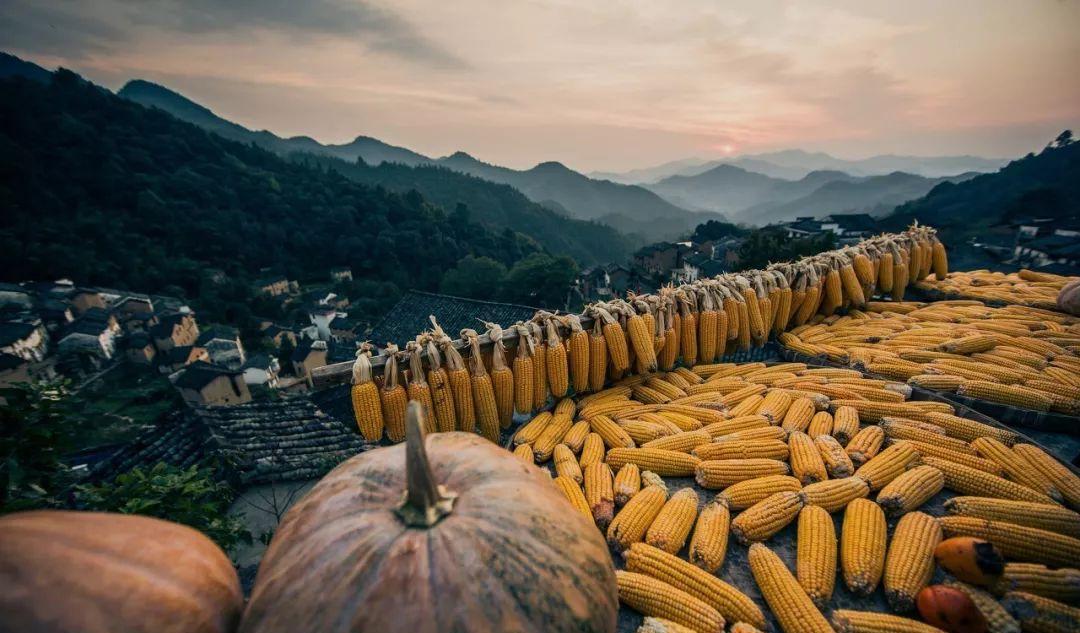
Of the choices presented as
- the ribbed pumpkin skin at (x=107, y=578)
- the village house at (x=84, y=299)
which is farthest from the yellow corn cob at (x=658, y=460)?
the village house at (x=84, y=299)

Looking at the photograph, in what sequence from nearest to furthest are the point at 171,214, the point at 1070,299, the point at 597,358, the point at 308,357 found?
1. the point at 597,358
2. the point at 1070,299
3. the point at 308,357
4. the point at 171,214

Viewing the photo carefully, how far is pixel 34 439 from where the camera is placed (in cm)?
319

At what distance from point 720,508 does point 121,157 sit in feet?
348

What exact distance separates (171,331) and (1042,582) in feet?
202

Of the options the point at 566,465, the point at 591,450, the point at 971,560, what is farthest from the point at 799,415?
the point at 566,465

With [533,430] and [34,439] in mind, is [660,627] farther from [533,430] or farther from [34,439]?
[34,439]

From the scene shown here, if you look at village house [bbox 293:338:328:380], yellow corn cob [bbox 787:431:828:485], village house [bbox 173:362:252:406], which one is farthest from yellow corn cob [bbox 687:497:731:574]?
village house [bbox 293:338:328:380]

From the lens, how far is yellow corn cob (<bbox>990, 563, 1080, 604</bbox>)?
89.9 inches

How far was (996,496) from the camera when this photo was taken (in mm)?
2963

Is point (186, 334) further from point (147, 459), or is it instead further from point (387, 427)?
point (387, 427)

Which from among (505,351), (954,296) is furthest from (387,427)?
(954,296)

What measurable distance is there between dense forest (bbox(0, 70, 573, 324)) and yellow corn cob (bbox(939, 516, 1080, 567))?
56846mm

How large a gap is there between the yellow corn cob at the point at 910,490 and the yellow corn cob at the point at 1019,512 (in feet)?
0.46

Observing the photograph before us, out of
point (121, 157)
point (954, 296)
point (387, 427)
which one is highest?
point (121, 157)
